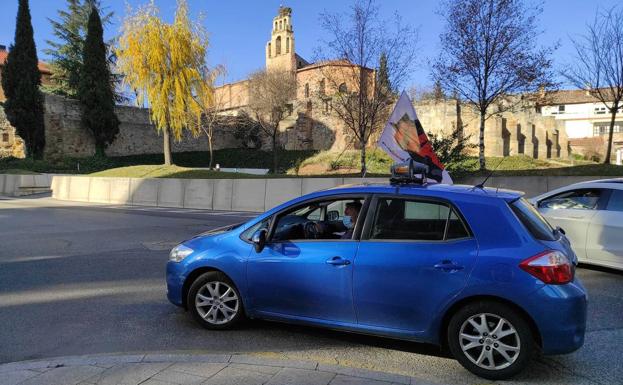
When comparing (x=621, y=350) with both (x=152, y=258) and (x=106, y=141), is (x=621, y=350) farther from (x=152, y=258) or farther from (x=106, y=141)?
(x=106, y=141)

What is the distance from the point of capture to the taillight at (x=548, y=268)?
351 cm

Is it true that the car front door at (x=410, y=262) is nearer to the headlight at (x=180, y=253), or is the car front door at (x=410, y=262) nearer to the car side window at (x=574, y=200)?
the headlight at (x=180, y=253)

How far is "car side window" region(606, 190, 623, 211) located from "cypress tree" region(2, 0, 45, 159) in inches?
1452

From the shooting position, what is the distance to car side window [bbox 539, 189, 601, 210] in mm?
7227

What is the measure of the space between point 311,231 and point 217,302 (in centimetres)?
118

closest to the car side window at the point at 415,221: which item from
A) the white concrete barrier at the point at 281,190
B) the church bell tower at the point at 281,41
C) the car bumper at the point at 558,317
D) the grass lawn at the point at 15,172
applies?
the car bumper at the point at 558,317

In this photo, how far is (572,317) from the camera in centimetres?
350

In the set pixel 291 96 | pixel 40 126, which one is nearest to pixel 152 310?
pixel 40 126

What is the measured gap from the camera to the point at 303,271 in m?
4.17

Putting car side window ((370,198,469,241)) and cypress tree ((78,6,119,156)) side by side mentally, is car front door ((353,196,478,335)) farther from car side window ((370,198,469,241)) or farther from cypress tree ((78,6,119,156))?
cypress tree ((78,6,119,156))

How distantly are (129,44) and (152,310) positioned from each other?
74.6 ft


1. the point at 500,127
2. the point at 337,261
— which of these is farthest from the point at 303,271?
the point at 500,127

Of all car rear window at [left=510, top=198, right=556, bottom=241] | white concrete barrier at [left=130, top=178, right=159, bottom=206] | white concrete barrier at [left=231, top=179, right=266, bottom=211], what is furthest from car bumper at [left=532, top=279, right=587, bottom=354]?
white concrete barrier at [left=130, top=178, right=159, bottom=206]

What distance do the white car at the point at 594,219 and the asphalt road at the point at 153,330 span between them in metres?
0.33
